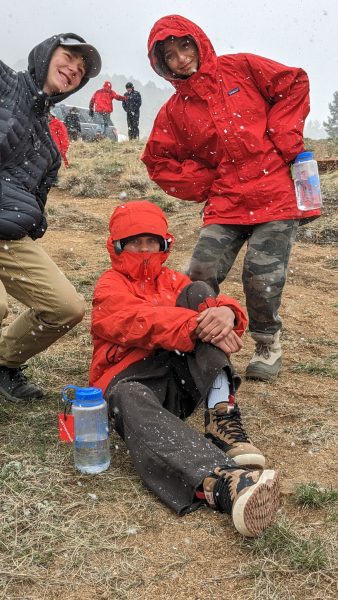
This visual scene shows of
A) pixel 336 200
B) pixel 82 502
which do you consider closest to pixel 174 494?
pixel 82 502

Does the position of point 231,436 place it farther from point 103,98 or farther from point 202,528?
point 103,98

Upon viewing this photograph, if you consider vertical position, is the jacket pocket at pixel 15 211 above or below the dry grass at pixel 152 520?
above

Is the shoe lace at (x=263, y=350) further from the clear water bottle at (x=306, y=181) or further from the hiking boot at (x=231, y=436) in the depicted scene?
the hiking boot at (x=231, y=436)

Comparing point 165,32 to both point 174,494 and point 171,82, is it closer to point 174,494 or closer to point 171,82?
point 171,82

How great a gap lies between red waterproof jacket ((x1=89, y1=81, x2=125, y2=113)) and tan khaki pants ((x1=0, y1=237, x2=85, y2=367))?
64.8 feet

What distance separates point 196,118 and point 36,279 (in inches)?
63.5

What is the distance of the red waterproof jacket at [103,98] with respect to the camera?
2253 centimetres

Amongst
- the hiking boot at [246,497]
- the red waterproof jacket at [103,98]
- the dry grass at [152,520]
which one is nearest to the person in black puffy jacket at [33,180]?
the dry grass at [152,520]

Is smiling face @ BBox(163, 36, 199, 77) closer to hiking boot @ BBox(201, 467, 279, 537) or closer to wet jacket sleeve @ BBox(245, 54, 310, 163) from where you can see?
wet jacket sleeve @ BBox(245, 54, 310, 163)

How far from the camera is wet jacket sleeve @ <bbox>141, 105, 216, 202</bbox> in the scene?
15.2 feet

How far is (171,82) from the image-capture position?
14.9ft

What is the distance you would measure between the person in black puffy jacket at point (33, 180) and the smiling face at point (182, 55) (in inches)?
25.8

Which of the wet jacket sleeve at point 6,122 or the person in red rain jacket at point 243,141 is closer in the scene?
the wet jacket sleeve at point 6,122

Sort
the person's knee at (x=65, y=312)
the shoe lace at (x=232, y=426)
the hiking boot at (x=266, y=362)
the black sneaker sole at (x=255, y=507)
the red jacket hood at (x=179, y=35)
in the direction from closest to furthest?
the black sneaker sole at (x=255, y=507) → the shoe lace at (x=232, y=426) → the person's knee at (x=65, y=312) → the red jacket hood at (x=179, y=35) → the hiking boot at (x=266, y=362)
